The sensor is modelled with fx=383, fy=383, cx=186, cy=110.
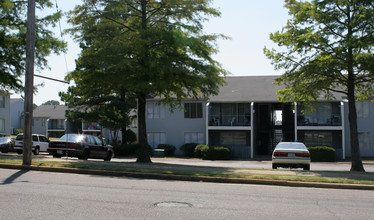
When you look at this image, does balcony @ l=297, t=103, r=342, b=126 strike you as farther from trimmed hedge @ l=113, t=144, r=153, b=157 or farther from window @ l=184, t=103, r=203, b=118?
trimmed hedge @ l=113, t=144, r=153, b=157

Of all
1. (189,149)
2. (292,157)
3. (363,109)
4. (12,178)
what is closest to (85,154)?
→ (12,178)

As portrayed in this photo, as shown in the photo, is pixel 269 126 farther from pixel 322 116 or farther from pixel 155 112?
pixel 155 112

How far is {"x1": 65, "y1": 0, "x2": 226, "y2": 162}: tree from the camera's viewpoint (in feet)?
53.1

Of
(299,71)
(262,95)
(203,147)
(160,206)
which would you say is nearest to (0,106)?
(203,147)

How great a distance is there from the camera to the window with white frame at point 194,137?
36.6 meters

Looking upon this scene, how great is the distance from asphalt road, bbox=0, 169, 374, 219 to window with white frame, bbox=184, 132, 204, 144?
A: 25194mm

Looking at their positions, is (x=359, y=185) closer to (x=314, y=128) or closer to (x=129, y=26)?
(x=129, y=26)

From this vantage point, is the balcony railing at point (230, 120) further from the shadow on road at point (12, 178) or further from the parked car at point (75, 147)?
the shadow on road at point (12, 178)

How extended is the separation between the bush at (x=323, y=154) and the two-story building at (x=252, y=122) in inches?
85.7

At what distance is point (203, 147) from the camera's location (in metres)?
32.8

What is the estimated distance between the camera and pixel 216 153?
3209 centimetres

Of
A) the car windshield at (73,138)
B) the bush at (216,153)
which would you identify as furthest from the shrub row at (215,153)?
the car windshield at (73,138)

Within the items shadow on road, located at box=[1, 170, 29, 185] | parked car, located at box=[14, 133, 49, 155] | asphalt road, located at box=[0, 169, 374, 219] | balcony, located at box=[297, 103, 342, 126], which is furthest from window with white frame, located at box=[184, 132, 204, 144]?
asphalt road, located at box=[0, 169, 374, 219]

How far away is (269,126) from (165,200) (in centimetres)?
3045
